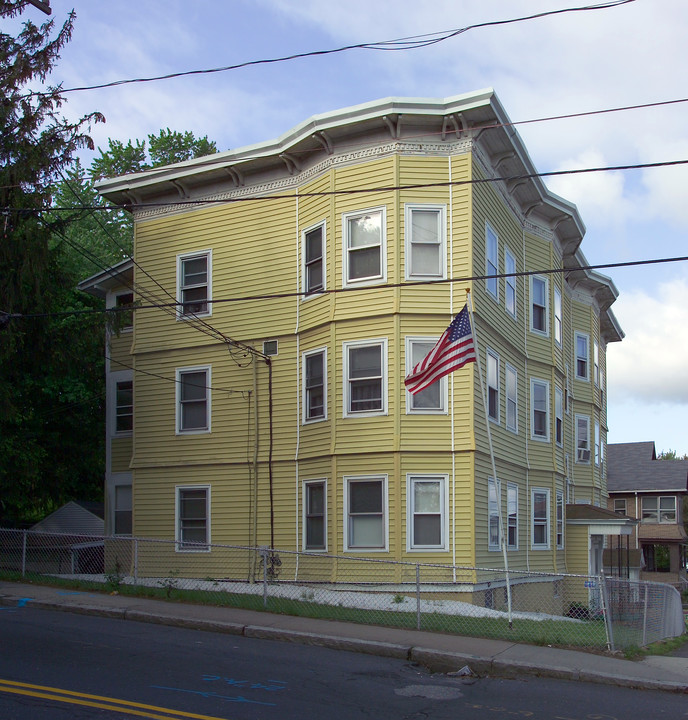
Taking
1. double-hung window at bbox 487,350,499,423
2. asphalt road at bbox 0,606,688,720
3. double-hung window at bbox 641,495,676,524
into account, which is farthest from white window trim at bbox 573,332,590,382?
asphalt road at bbox 0,606,688,720

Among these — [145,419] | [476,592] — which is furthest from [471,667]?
[145,419]

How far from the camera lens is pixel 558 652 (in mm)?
12859

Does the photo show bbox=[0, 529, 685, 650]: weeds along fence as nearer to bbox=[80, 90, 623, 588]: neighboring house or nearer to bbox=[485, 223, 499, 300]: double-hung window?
bbox=[80, 90, 623, 588]: neighboring house

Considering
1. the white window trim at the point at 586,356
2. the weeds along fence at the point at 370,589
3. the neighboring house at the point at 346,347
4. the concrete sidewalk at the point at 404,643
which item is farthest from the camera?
the white window trim at the point at 586,356

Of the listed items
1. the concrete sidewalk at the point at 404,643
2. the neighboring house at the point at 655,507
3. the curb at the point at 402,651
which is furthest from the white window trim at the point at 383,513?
the neighboring house at the point at 655,507

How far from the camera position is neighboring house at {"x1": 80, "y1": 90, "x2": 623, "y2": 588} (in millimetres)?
19609

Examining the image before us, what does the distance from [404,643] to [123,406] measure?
16643mm

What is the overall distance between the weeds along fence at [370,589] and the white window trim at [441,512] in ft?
1.50

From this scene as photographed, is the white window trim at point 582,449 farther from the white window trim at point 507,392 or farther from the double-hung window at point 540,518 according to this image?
the white window trim at point 507,392

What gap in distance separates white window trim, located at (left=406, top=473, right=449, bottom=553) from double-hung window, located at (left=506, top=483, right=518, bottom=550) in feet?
11.7

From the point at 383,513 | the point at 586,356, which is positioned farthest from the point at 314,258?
the point at 586,356

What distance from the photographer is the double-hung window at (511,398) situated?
2330 cm

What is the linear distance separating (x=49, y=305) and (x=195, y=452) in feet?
17.3

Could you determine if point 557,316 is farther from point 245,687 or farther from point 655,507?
point 655,507
